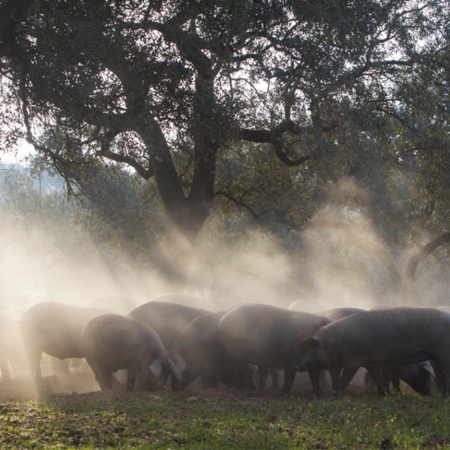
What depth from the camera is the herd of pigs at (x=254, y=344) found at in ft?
43.4

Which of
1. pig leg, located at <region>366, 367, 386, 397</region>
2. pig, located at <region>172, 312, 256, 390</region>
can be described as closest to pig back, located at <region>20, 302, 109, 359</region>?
pig, located at <region>172, 312, 256, 390</region>

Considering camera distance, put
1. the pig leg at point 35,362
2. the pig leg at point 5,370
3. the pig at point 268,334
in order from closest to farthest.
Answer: the pig at point 268,334 → the pig leg at point 35,362 → the pig leg at point 5,370

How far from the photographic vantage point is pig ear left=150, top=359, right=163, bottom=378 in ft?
44.4

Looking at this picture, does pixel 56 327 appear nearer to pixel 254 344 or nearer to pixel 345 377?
pixel 254 344

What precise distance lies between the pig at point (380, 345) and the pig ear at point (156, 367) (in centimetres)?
252

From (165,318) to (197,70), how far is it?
5.64 metres

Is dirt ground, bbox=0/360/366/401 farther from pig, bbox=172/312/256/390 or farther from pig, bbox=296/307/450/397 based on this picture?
pig, bbox=296/307/450/397

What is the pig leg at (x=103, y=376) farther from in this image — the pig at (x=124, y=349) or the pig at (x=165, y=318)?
the pig at (x=165, y=318)

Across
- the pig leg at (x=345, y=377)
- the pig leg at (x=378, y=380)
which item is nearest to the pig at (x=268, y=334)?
the pig leg at (x=345, y=377)

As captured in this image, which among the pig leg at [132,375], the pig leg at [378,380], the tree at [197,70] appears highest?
the tree at [197,70]

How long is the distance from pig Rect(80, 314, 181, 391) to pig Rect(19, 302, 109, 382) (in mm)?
1616

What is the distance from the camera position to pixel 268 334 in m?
14.1

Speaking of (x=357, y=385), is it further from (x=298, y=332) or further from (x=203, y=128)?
(x=203, y=128)

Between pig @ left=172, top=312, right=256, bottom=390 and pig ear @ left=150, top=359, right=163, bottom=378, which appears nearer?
pig ear @ left=150, top=359, right=163, bottom=378
